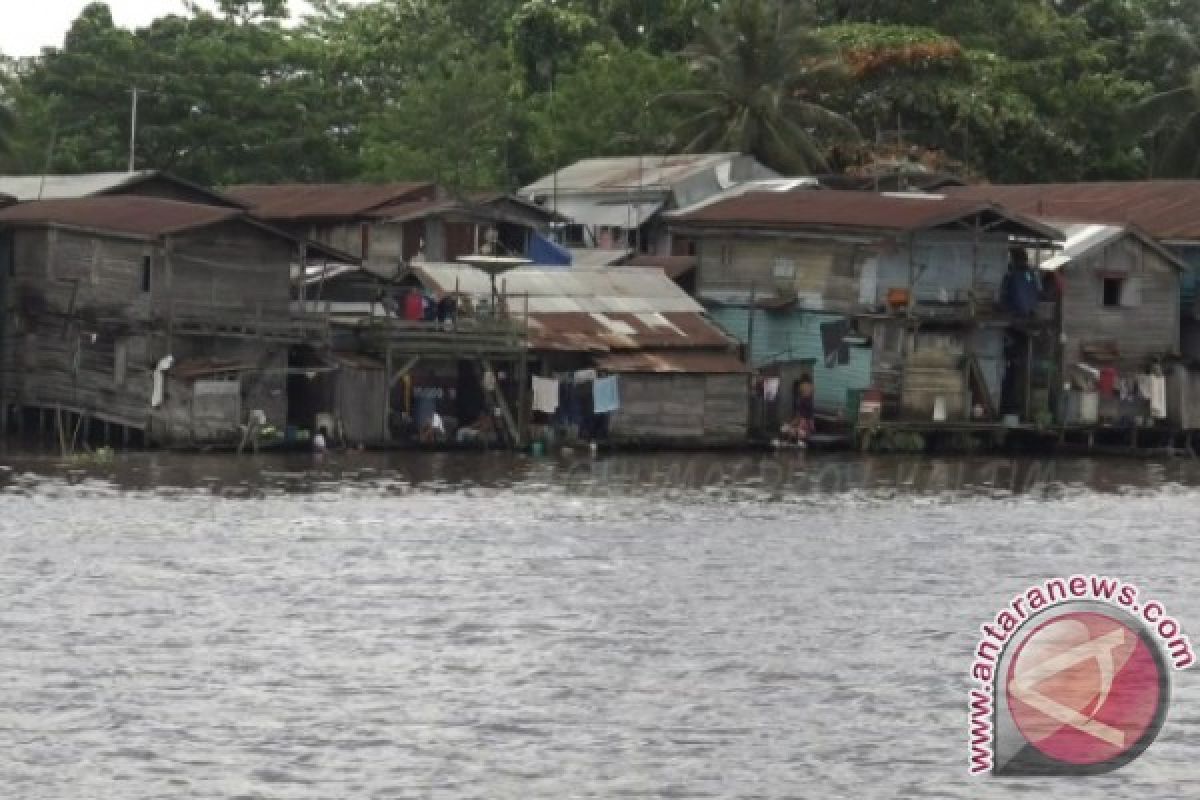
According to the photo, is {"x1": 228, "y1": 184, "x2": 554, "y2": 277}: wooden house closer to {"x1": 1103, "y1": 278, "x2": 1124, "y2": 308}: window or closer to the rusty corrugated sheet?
the rusty corrugated sheet

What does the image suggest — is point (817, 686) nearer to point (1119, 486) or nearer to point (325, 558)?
point (325, 558)

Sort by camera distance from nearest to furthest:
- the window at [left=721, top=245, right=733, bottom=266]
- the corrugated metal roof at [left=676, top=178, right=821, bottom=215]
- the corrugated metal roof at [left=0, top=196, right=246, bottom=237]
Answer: the corrugated metal roof at [left=0, top=196, right=246, bottom=237] → the window at [left=721, top=245, right=733, bottom=266] → the corrugated metal roof at [left=676, top=178, right=821, bottom=215]

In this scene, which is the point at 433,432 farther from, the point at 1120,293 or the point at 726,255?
the point at 1120,293

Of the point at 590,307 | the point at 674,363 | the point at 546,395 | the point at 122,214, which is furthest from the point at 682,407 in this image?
the point at 122,214

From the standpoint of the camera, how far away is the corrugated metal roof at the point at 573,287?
194ft

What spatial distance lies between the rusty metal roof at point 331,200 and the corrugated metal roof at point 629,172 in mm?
4705

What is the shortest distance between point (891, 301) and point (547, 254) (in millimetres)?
9527

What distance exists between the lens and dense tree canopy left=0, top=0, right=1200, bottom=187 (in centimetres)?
7669

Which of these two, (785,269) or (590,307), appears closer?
(590,307)

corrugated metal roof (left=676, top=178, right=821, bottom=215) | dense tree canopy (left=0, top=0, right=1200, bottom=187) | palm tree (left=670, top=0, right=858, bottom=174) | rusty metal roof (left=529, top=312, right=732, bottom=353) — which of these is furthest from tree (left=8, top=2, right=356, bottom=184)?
rusty metal roof (left=529, top=312, right=732, bottom=353)

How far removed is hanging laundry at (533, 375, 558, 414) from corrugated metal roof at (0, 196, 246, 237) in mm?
6653

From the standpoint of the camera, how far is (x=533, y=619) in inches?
1491

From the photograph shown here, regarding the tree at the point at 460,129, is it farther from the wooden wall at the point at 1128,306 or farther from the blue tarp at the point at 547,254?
the wooden wall at the point at 1128,306

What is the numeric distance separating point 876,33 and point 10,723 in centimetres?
5653
